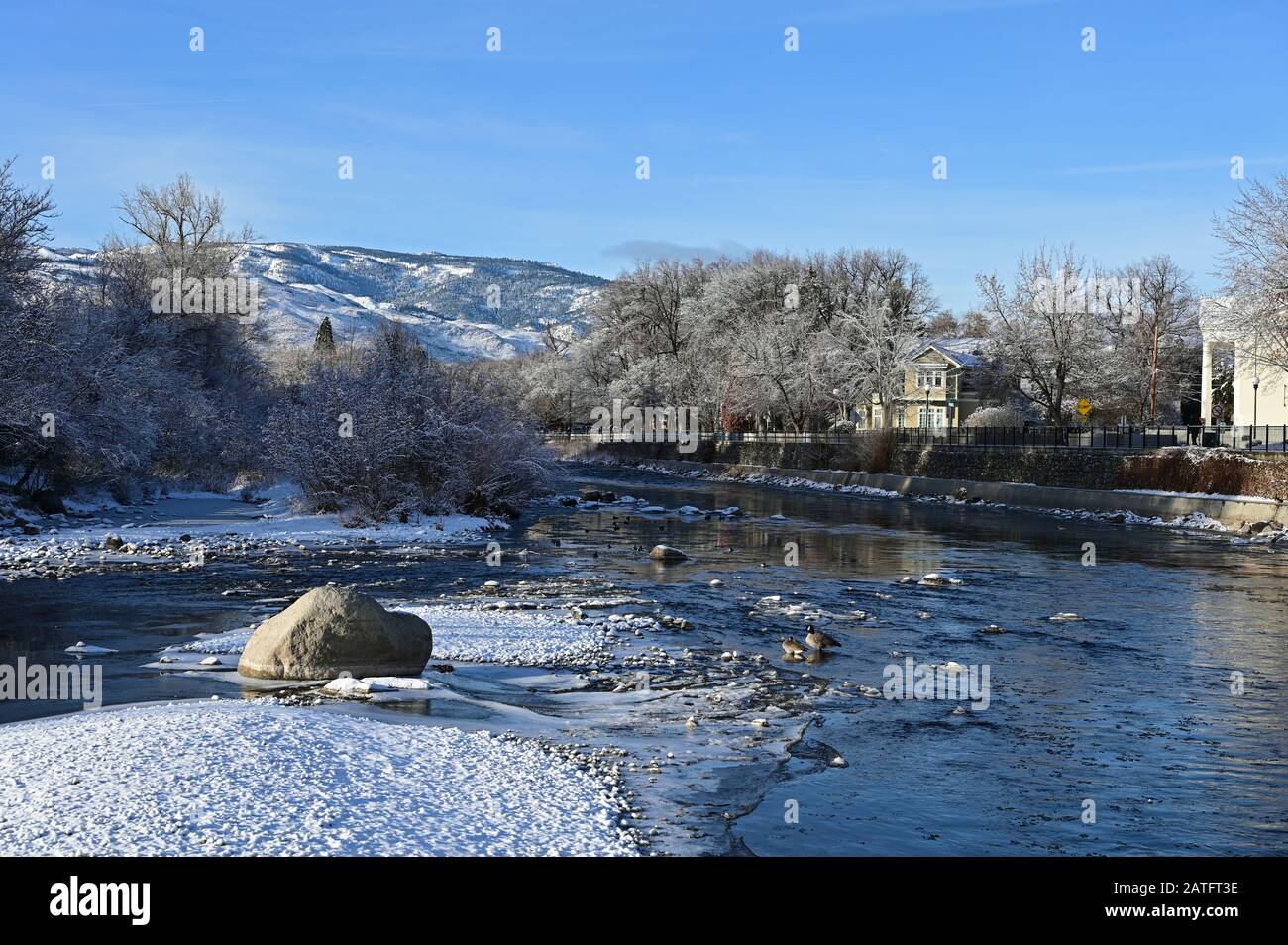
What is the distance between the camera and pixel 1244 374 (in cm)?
5356

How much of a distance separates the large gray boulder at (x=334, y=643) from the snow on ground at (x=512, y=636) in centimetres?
174

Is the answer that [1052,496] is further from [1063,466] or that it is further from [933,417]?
[933,417]

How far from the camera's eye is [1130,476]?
1875 inches

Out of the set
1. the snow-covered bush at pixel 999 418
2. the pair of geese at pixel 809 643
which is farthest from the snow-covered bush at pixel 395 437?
the snow-covered bush at pixel 999 418

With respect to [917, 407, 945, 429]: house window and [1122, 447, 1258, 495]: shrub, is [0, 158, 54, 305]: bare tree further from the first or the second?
[917, 407, 945, 429]: house window

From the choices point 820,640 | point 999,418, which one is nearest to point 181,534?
point 820,640

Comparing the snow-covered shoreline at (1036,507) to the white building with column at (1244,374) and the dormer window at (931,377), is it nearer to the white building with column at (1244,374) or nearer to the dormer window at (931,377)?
the white building with column at (1244,374)

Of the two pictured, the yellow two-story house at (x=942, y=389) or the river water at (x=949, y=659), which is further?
the yellow two-story house at (x=942, y=389)

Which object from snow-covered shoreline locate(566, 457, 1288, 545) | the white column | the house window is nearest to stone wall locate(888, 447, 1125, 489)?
snow-covered shoreline locate(566, 457, 1288, 545)

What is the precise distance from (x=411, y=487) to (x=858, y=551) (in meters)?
13.7

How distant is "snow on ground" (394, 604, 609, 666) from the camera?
52.4ft

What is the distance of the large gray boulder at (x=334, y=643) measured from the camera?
44.7ft
